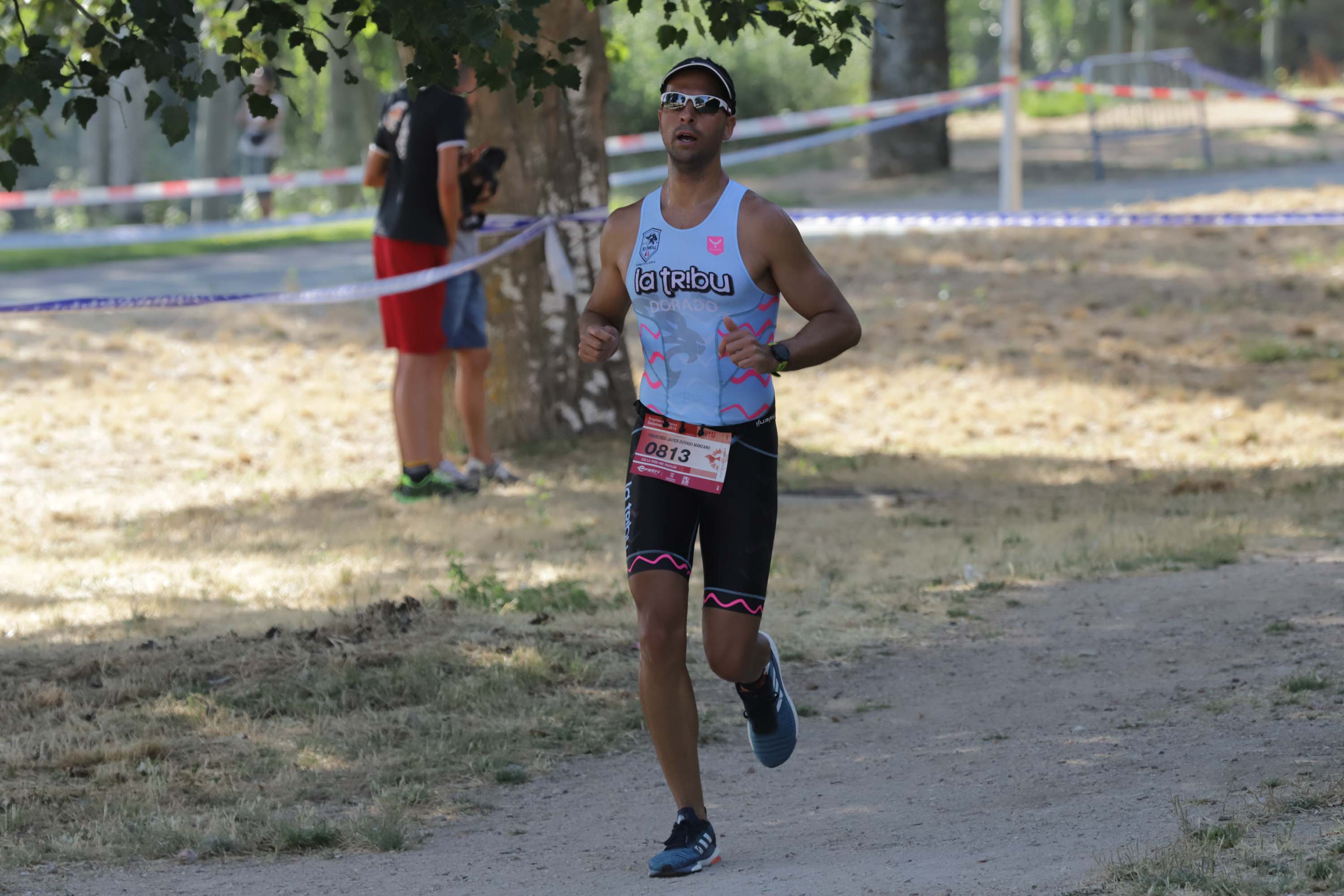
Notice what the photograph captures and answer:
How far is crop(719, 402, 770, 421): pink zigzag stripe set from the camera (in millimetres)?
4199

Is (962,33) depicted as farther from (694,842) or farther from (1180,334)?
(694,842)

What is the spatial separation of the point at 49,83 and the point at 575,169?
4.54m

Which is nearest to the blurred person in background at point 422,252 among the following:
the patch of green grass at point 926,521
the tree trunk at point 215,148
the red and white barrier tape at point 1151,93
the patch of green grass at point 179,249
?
the patch of green grass at point 926,521

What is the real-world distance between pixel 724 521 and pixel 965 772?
129 cm

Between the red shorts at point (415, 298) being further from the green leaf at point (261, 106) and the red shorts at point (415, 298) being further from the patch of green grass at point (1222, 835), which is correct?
the patch of green grass at point (1222, 835)

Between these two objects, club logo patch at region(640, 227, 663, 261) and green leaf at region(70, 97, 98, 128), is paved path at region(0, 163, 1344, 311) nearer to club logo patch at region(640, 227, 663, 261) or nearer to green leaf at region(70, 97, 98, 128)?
green leaf at region(70, 97, 98, 128)

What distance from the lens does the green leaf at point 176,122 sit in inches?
206

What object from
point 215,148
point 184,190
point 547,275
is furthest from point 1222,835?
point 215,148

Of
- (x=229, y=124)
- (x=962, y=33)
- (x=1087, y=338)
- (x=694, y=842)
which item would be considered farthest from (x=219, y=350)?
(x=962, y=33)

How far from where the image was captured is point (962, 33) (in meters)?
78.4

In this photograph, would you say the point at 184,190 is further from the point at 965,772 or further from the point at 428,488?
the point at 965,772

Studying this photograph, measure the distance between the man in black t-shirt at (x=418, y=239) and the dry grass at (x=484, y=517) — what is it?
0.42 m

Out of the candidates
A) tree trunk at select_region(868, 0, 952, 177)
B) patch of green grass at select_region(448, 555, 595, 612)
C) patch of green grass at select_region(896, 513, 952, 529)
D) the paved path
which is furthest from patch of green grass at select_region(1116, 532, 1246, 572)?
tree trunk at select_region(868, 0, 952, 177)

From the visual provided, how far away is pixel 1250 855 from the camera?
3750 millimetres
